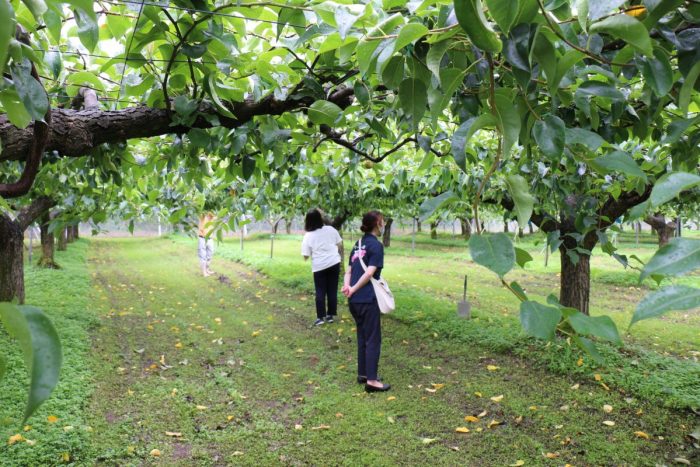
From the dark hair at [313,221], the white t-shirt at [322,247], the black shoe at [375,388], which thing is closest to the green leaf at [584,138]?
the black shoe at [375,388]

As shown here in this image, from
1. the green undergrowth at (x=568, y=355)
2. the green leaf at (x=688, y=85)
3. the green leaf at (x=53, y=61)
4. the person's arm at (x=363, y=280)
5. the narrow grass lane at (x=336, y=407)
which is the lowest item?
the narrow grass lane at (x=336, y=407)

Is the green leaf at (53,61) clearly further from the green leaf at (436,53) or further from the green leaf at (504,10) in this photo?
the green leaf at (504,10)

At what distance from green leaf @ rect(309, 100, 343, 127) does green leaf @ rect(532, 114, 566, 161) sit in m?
0.86

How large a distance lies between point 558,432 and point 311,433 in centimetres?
178

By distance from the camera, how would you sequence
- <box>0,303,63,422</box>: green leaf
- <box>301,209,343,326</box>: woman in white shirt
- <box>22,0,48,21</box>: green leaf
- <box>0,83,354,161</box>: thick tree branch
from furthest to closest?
<box>301,209,343,326</box>: woman in white shirt → <box>0,83,354,161</box>: thick tree branch → <box>22,0,48,21</box>: green leaf → <box>0,303,63,422</box>: green leaf

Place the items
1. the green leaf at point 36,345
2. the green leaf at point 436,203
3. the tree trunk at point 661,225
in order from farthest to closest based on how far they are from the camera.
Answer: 1. the tree trunk at point 661,225
2. the green leaf at point 436,203
3. the green leaf at point 36,345

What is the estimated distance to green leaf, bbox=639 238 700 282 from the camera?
40cm

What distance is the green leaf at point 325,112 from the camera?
153 cm

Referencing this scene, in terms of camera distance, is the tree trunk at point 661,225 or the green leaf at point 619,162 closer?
the green leaf at point 619,162

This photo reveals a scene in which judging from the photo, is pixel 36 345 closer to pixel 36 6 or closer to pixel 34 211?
pixel 36 6

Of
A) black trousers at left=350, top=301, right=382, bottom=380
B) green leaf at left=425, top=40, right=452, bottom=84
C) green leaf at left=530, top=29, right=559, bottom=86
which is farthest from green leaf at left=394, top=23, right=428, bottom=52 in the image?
black trousers at left=350, top=301, right=382, bottom=380

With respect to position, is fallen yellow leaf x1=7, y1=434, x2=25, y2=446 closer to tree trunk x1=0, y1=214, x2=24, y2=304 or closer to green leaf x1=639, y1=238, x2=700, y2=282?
green leaf x1=639, y1=238, x2=700, y2=282

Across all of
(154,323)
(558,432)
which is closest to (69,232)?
(154,323)

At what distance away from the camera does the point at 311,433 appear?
3428 millimetres
